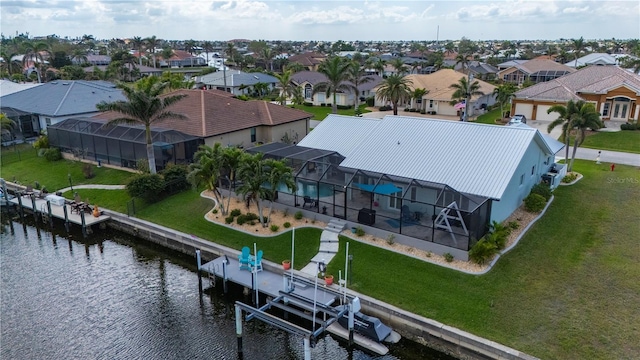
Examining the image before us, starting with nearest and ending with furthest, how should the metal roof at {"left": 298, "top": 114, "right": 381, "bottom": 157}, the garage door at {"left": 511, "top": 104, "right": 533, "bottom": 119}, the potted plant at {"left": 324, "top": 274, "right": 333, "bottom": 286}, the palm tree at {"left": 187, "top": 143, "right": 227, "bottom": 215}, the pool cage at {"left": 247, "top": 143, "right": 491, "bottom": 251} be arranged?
the potted plant at {"left": 324, "top": 274, "right": 333, "bottom": 286}, the pool cage at {"left": 247, "top": 143, "right": 491, "bottom": 251}, the palm tree at {"left": 187, "top": 143, "right": 227, "bottom": 215}, the metal roof at {"left": 298, "top": 114, "right": 381, "bottom": 157}, the garage door at {"left": 511, "top": 104, "right": 533, "bottom": 119}

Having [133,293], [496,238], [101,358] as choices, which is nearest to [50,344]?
[101,358]

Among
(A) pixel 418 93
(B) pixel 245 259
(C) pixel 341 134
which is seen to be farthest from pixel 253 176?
(A) pixel 418 93

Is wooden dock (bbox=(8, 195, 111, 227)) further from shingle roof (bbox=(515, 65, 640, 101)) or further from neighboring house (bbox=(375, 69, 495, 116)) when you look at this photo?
shingle roof (bbox=(515, 65, 640, 101))

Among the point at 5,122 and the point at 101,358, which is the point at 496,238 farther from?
the point at 5,122

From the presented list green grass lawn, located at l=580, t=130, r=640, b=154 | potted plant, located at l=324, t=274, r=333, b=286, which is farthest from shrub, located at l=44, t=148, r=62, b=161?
green grass lawn, located at l=580, t=130, r=640, b=154

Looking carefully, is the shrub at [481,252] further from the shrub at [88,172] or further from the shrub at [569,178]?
the shrub at [88,172]

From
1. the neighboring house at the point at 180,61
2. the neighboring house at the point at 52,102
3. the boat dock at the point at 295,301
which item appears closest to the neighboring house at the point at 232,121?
the neighboring house at the point at 52,102

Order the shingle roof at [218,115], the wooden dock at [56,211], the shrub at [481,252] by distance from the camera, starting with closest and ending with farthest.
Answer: the shrub at [481,252] < the wooden dock at [56,211] < the shingle roof at [218,115]
